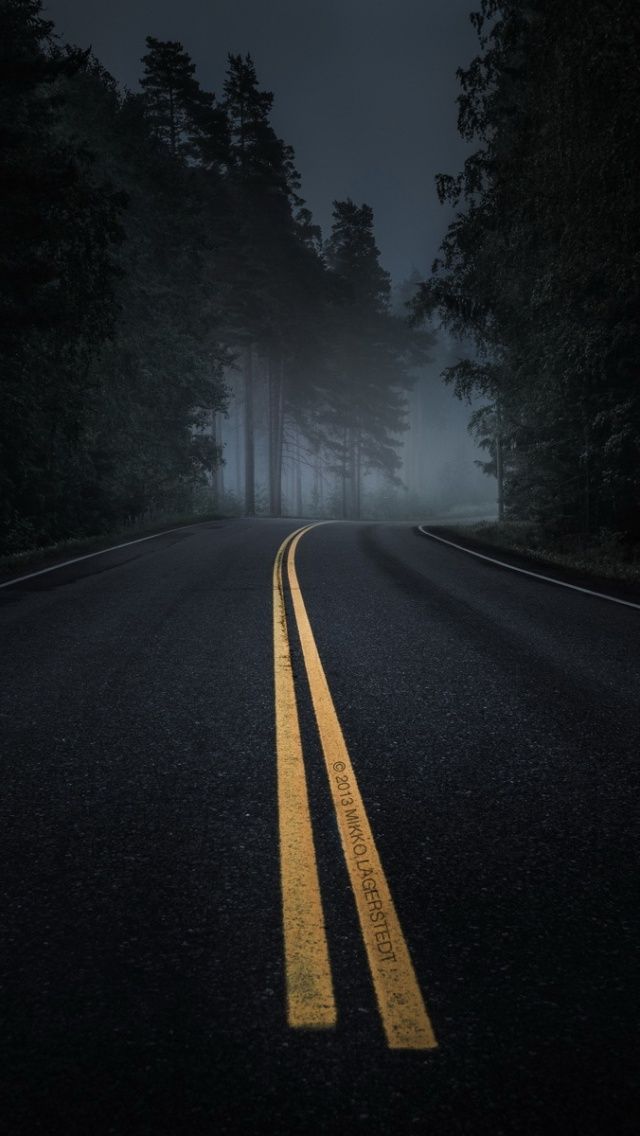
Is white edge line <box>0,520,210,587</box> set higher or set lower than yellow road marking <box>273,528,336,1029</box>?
higher

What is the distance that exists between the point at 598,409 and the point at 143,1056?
16.4 metres

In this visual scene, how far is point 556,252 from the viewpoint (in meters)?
13.2

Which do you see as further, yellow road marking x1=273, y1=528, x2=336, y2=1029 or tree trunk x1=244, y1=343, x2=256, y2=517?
tree trunk x1=244, y1=343, x2=256, y2=517

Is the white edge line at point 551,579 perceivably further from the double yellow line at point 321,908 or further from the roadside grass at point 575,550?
the double yellow line at point 321,908

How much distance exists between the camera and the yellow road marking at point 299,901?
1.90m

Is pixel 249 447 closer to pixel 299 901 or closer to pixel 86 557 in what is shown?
pixel 86 557

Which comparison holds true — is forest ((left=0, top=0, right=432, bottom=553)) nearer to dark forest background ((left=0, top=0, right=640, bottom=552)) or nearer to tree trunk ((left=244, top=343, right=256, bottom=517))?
dark forest background ((left=0, top=0, right=640, bottom=552))

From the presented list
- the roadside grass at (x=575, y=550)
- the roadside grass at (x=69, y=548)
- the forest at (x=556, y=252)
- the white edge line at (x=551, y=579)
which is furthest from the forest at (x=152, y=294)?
the roadside grass at (x=575, y=550)

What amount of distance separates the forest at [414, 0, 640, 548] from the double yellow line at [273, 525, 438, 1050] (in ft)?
32.9

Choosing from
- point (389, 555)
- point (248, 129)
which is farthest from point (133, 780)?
point (248, 129)

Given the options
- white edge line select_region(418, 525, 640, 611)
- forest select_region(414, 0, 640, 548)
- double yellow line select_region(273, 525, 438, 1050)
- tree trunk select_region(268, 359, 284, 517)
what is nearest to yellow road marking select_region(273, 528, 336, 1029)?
double yellow line select_region(273, 525, 438, 1050)

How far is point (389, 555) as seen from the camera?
14.2 metres

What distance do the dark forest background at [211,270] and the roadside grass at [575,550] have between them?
1.55 feet

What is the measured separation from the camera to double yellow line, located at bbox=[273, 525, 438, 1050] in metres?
1.86
